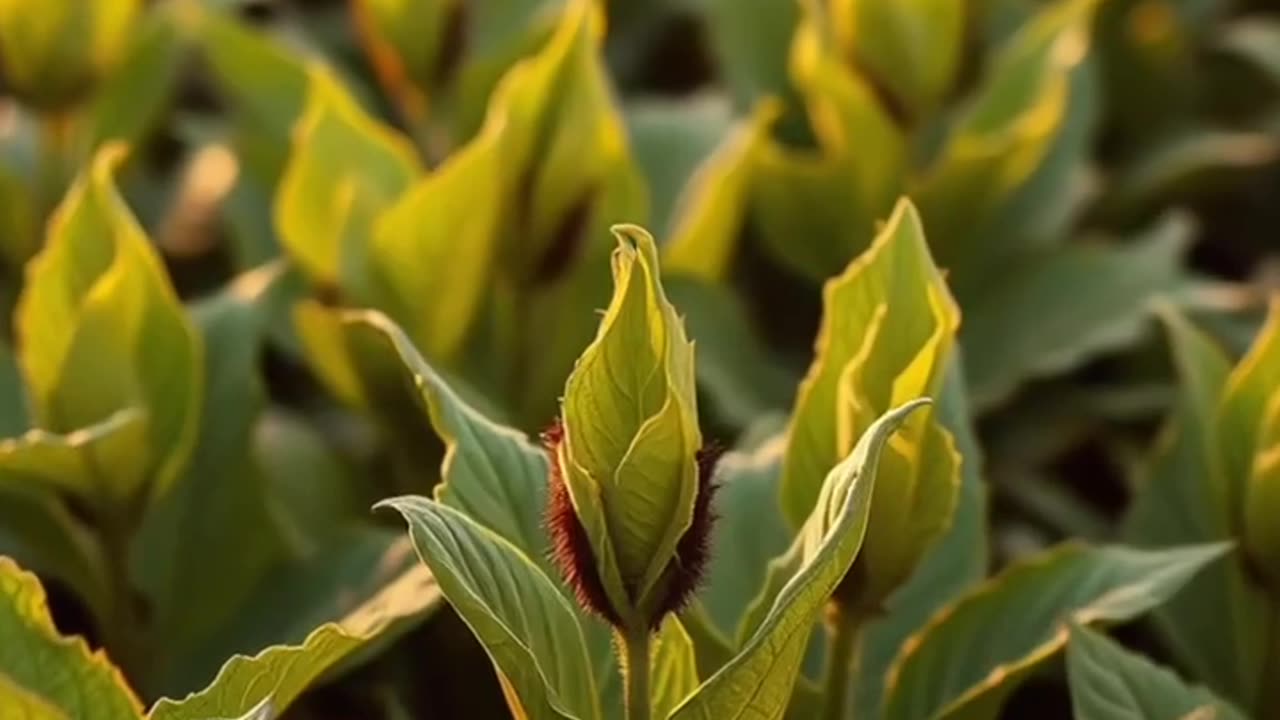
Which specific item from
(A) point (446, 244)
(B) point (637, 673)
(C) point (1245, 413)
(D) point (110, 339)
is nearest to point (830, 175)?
(A) point (446, 244)

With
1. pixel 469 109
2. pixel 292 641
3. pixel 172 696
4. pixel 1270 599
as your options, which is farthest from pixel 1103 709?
pixel 469 109

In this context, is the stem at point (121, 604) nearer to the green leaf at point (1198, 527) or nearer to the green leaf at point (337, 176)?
the green leaf at point (337, 176)

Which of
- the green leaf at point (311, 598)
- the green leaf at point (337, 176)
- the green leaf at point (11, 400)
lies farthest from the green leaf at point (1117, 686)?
the green leaf at point (11, 400)

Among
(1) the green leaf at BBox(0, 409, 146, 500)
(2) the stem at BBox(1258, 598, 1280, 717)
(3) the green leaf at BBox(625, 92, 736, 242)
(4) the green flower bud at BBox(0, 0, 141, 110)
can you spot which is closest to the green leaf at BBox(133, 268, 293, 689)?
(1) the green leaf at BBox(0, 409, 146, 500)

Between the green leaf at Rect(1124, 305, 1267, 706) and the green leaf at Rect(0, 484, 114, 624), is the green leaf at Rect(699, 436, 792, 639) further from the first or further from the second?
the green leaf at Rect(0, 484, 114, 624)

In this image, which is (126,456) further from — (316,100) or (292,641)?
(316,100)

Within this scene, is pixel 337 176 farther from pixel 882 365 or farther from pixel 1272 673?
pixel 1272 673
